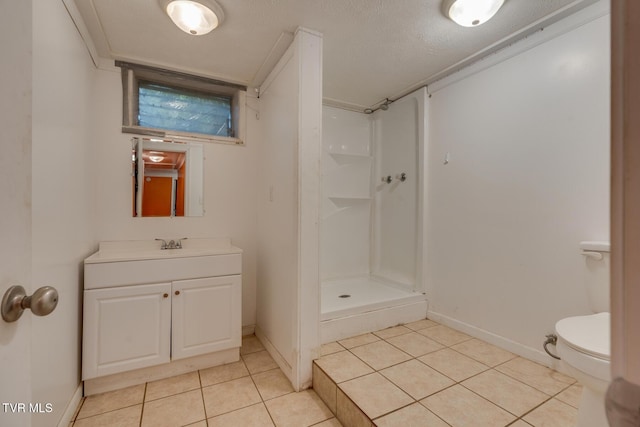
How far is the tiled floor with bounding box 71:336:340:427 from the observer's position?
1451 mm

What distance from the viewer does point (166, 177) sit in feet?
7.34

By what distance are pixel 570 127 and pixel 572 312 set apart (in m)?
1.09

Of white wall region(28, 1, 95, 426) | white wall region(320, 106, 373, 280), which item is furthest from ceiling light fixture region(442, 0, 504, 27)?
white wall region(28, 1, 95, 426)

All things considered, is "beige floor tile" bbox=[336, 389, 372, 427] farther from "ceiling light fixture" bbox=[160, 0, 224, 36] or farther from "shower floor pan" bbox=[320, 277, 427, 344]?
"ceiling light fixture" bbox=[160, 0, 224, 36]

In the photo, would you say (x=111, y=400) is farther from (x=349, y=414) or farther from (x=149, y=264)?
(x=349, y=414)

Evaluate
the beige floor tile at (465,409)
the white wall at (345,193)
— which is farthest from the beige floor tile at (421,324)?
the white wall at (345,193)

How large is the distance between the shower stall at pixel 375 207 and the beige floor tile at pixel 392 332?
0.07m

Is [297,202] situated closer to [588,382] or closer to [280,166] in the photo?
[280,166]

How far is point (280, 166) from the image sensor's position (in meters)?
2.01

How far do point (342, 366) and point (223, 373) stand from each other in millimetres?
852

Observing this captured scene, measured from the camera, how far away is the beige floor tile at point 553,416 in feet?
4.13

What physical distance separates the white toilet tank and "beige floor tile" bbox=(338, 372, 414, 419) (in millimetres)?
1102

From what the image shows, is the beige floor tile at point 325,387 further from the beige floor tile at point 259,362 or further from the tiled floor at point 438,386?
the beige floor tile at point 259,362

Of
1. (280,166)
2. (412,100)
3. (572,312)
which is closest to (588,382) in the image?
A: (572,312)
